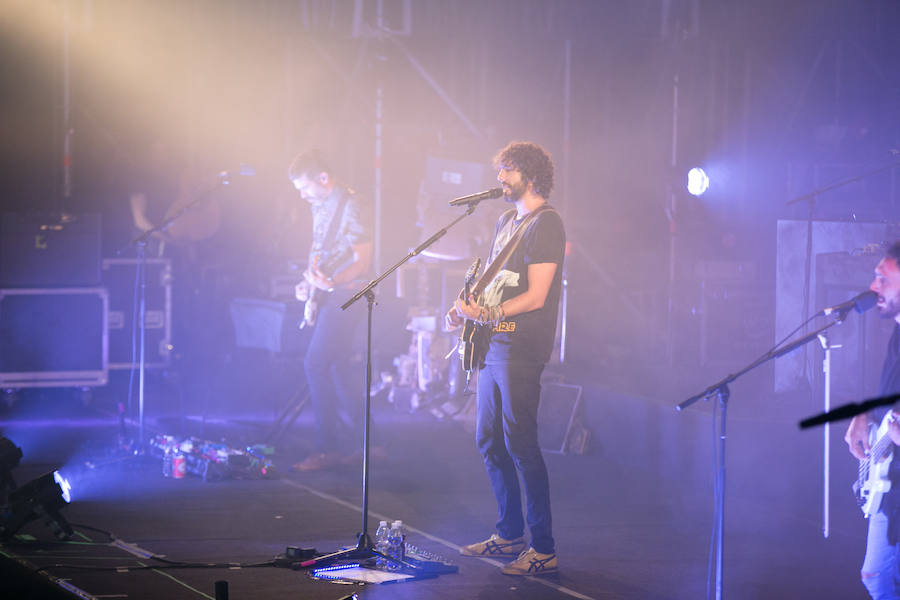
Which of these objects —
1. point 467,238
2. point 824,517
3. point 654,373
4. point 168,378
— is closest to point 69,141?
point 168,378

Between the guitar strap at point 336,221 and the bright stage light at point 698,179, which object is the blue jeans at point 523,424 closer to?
the guitar strap at point 336,221

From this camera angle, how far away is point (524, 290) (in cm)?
430

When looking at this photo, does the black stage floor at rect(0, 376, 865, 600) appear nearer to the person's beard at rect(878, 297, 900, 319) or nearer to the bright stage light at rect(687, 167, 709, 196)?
the person's beard at rect(878, 297, 900, 319)

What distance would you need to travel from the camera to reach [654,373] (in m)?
8.17

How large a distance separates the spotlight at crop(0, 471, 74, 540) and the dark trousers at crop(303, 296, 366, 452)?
210 centimetres

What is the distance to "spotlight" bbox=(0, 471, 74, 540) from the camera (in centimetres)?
443

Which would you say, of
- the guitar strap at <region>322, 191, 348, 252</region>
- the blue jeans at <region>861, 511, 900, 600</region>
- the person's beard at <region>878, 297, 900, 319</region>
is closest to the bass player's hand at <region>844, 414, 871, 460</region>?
the blue jeans at <region>861, 511, 900, 600</region>

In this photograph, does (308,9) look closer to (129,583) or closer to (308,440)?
(308,440)

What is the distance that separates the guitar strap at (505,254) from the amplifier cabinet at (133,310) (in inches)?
214

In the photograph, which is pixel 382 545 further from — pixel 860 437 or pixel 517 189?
pixel 860 437

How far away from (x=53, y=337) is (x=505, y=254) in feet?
18.5

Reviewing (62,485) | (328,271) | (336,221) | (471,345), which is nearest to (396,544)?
(471,345)

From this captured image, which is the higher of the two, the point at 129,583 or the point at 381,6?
the point at 381,6

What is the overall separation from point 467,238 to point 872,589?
6280 mm
